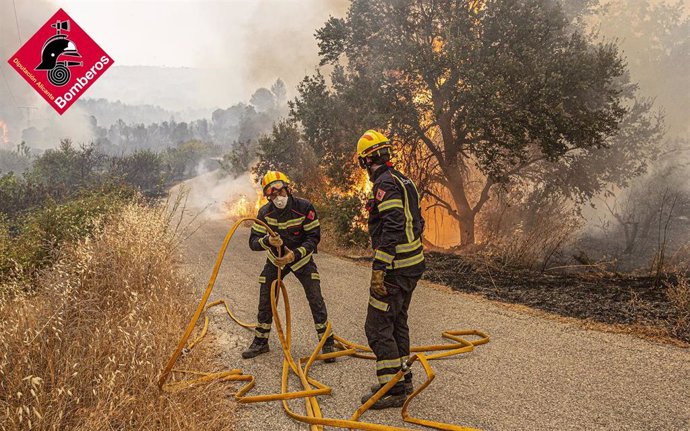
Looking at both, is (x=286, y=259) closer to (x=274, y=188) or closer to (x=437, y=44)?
(x=274, y=188)

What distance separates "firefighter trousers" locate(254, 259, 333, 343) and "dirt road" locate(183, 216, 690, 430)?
1.19ft

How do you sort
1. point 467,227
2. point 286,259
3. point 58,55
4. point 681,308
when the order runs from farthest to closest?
point 58,55 → point 467,227 → point 681,308 → point 286,259

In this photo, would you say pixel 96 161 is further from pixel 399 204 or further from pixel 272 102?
pixel 272 102

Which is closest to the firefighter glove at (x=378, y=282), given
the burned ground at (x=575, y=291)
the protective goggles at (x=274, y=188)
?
the protective goggles at (x=274, y=188)

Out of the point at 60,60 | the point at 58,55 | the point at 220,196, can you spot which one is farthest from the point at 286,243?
the point at 220,196

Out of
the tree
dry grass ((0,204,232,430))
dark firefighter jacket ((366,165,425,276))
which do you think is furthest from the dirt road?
the tree

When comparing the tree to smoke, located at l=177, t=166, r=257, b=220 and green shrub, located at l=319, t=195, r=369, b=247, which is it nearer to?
green shrub, located at l=319, t=195, r=369, b=247

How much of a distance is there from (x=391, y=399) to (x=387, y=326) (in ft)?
2.03

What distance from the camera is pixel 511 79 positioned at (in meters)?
11.6

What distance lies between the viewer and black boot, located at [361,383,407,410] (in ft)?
11.9

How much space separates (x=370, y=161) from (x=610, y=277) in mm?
6687

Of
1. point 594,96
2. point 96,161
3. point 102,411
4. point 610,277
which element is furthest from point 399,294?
point 96,161

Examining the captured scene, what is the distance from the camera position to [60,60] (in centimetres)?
1566

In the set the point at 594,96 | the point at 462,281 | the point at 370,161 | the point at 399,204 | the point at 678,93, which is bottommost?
the point at 462,281
